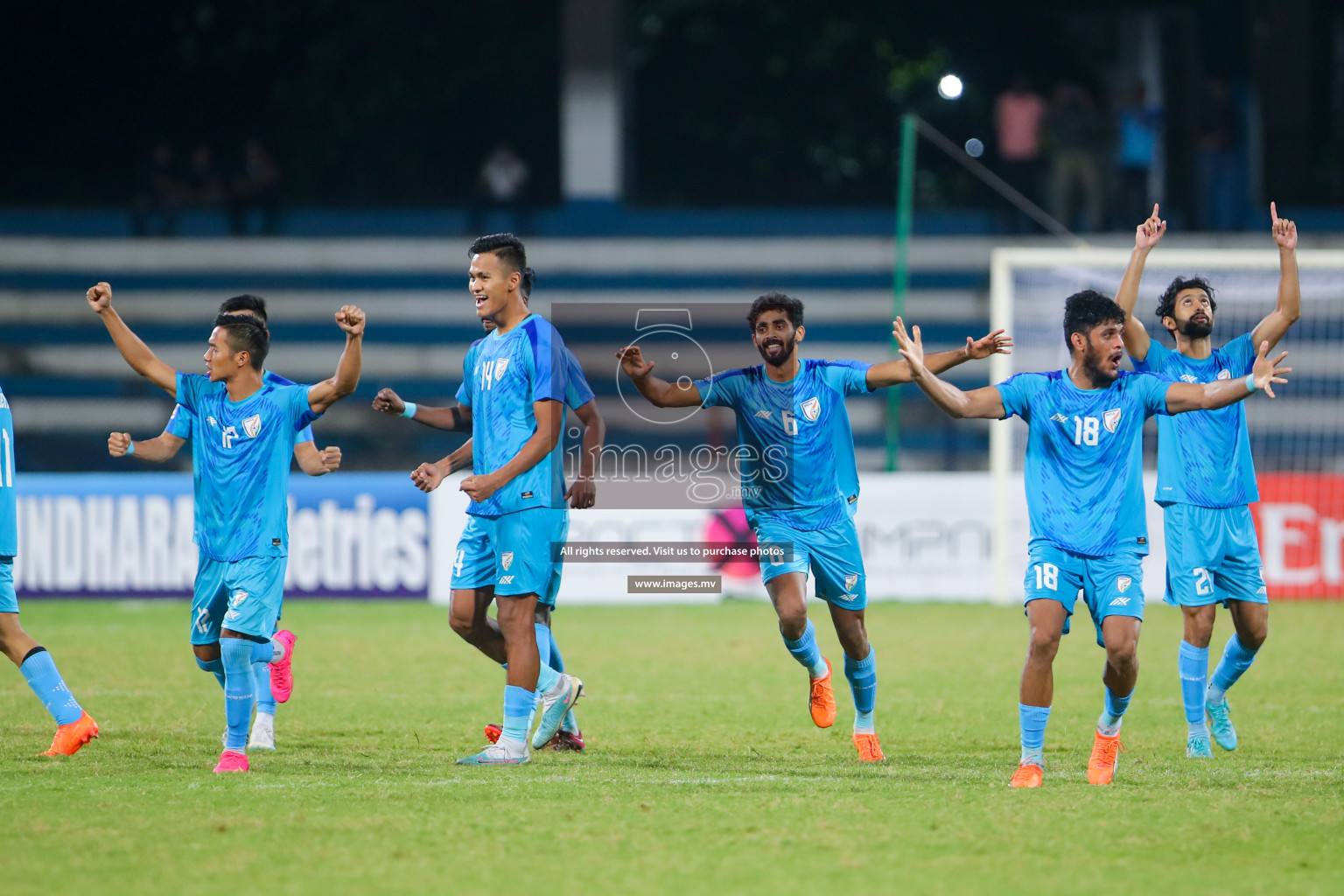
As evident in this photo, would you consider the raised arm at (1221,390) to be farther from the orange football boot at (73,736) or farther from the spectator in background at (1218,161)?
the spectator in background at (1218,161)

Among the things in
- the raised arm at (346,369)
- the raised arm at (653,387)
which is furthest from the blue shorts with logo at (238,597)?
the raised arm at (653,387)

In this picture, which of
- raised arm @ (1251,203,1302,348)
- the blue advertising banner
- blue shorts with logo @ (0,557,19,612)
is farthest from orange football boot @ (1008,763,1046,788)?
the blue advertising banner

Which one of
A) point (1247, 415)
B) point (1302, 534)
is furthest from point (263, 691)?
point (1302, 534)

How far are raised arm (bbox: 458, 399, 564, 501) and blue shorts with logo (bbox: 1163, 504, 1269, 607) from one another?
3.21m

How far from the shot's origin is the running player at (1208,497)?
777 centimetres

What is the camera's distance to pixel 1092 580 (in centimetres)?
661

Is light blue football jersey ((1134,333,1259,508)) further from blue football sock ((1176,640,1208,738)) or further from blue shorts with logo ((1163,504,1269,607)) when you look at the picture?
blue football sock ((1176,640,1208,738))

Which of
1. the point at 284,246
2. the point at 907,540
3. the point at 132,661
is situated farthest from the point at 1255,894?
the point at 284,246

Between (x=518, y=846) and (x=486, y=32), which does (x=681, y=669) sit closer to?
(x=518, y=846)

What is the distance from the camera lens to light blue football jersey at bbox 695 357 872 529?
24.7ft

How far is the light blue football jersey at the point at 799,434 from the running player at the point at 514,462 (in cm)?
90

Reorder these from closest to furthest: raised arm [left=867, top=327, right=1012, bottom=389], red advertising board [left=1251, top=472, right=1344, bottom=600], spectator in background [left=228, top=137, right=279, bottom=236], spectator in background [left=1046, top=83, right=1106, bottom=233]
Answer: raised arm [left=867, top=327, right=1012, bottom=389]
red advertising board [left=1251, top=472, right=1344, bottom=600]
spectator in background [left=1046, top=83, right=1106, bottom=233]
spectator in background [left=228, top=137, right=279, bottom=236]

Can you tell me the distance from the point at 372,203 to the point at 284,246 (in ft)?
8.79

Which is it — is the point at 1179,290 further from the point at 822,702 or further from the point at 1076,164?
the point at 1076,164
